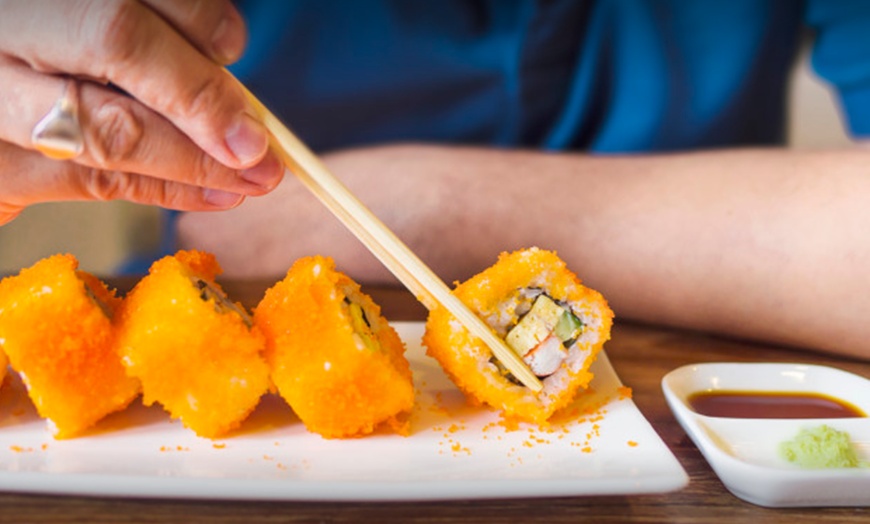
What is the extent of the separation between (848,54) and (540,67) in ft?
2.74

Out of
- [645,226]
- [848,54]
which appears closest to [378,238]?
[645,226]

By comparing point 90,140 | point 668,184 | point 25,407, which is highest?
point 668,184

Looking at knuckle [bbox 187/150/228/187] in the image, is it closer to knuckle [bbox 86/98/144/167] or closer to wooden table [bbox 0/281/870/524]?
knuckle [bbox 86/98/144/167]

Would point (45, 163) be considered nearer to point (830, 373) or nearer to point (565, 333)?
point (565, 333)

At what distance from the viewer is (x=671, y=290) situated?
1383 mm

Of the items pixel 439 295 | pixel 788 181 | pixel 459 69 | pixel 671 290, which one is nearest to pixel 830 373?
pixel 671 290

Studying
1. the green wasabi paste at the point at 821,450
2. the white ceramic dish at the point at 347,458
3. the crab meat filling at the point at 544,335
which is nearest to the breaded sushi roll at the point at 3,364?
the white ceramic dish at the point at 347,458

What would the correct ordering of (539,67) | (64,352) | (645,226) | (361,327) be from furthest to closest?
1. (539,67)
2. (645,226)
3. (361,327)
4. (64,352)

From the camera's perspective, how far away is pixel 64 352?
3.09 ft

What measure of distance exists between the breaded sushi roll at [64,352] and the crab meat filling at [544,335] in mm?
507

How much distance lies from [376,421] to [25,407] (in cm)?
45

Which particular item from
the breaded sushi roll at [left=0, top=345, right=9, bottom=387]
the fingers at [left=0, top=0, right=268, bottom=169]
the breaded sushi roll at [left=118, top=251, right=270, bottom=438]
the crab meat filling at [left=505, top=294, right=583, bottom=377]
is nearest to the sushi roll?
the crab meat filling at [left=505, top=294, right=583, bottom=377]

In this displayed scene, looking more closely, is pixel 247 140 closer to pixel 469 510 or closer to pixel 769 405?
pixel 469 510

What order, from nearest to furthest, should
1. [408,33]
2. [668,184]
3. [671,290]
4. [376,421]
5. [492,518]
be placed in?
[492,518], [376,421], [671,290], [668,184], [408,33]
